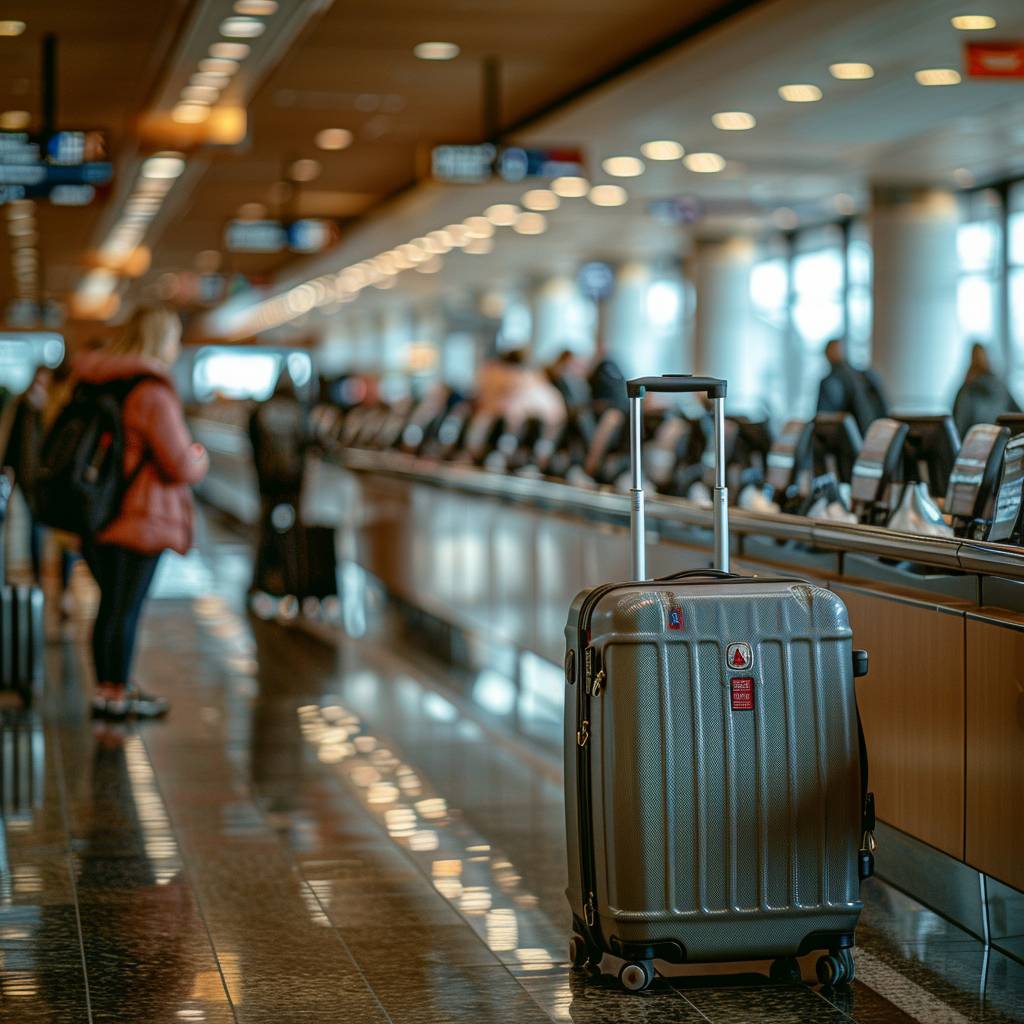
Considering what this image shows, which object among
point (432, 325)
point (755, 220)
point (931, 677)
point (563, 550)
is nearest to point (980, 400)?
point (563, 550)

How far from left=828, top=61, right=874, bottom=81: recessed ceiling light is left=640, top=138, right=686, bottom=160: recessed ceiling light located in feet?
11.0

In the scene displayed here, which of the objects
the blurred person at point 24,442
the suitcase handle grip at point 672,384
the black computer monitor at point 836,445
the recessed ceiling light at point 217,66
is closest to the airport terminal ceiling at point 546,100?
the recessed ceiling light at point 217,66

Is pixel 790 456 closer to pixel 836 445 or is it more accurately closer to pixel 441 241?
pixel 836 445

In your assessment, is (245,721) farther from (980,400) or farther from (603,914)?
(980,400)

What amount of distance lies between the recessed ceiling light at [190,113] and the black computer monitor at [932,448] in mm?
9059

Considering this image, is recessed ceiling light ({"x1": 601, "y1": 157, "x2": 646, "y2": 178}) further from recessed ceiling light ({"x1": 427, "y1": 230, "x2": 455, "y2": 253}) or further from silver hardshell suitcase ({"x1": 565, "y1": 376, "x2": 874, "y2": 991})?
silver hardshell suitcase ({"x1": 565, "y1": 376, "x2": 874, "y2": 991})

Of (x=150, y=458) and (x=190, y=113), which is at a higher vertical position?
(x=190, y=113)

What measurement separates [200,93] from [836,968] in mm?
10733

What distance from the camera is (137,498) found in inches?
312

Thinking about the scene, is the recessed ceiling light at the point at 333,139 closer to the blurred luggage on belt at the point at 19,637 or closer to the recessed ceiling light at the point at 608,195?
the recessed ceiling light at the point at 608,195

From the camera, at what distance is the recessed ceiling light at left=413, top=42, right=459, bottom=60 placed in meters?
15.2

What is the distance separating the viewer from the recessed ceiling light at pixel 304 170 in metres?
23.3

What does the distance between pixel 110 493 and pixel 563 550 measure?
80.1 inches

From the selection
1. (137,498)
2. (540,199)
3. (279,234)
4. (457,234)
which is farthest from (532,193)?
(137,498)
